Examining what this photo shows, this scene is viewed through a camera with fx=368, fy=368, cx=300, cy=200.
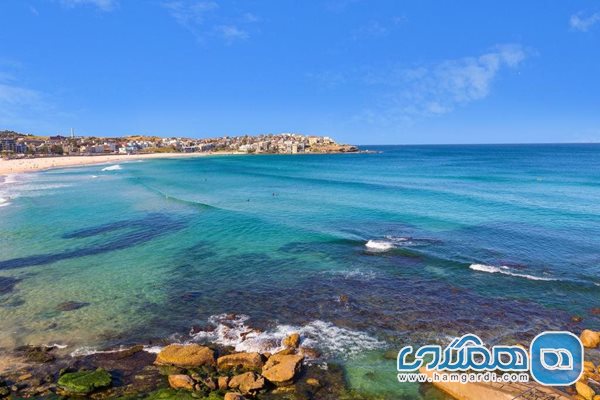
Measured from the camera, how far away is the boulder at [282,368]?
11.2 meters

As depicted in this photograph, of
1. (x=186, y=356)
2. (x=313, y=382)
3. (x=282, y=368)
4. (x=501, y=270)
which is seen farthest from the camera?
(x=501, y=270)

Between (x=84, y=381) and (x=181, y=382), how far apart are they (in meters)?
2.95

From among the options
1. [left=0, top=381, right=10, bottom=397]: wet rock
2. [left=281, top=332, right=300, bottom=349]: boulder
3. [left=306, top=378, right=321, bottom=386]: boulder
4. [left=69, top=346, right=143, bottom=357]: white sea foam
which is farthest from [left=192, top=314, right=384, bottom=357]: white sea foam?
[left=0, top=381, right=10, bottom=397]: wet rock

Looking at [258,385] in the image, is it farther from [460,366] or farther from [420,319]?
[420,319]

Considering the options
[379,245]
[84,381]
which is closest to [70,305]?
[84,381]

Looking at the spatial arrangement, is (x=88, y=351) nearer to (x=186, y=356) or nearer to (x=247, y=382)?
(x=186, y=356)

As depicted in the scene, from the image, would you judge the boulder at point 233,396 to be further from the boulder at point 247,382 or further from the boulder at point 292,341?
the boulder at point 292,341

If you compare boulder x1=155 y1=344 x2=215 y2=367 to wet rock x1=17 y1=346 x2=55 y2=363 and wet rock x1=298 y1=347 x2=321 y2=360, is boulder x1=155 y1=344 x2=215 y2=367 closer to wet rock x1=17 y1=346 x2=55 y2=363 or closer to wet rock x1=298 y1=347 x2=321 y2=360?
wet rock x1=298 y1=347 x2=321 y2=360

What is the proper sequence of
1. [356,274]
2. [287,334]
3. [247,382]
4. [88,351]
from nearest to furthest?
[247,382]
[88,351]
[287,334]
[356,274]

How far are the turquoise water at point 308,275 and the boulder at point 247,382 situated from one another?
207 centimetres

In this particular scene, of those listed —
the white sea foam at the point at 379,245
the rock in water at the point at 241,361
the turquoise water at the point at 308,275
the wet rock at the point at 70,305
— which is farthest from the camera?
the white sea foam at the point at 379,245

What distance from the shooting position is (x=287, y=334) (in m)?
14.1

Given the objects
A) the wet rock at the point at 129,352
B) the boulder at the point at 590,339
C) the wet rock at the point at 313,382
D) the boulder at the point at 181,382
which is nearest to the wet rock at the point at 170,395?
the boulder at the point at 181,382

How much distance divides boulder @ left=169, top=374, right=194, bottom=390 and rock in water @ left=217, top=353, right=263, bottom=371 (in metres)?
1.25
